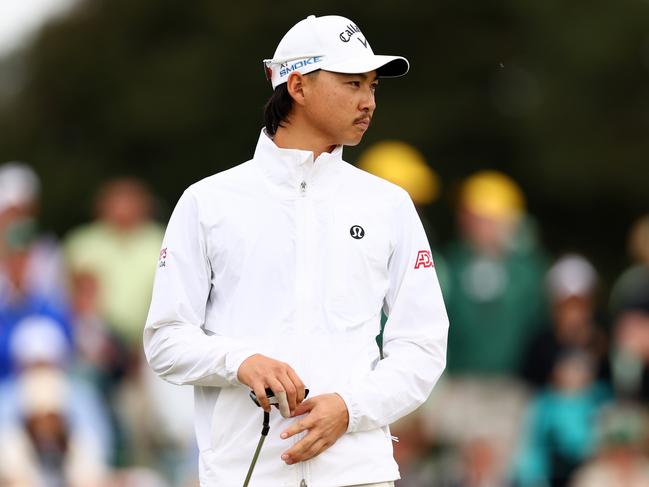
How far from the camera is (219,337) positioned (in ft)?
18.7

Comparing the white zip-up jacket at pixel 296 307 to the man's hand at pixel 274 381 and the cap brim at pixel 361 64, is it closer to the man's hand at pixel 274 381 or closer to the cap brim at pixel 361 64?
the man's hand at pixel 274 381

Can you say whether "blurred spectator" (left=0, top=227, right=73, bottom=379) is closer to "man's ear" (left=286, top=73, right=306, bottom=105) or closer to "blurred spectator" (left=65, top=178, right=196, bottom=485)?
"blurred spectator" (left=65, top=178, right=196, bottom=485)

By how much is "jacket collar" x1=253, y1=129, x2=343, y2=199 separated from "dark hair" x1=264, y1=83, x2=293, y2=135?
7.4 inches

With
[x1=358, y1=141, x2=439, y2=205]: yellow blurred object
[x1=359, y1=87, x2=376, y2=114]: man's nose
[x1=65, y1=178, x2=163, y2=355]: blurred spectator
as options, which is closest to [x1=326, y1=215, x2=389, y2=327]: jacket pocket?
[x1=359, y1=87, x2=376, y2=114]: man's nose

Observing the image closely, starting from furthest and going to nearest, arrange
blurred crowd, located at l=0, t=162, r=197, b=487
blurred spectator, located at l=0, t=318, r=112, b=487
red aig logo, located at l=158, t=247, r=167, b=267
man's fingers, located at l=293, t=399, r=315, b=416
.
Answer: blurred crowd, located at l=0, t=162, r=197, b=487 < blurred spectator, located at l=0, t=318, r=112, b=487 < red aig logo, located at l=158, t=247, r=167, b=267 < man's fingers, located at l=293, t=399, r=315, b=416

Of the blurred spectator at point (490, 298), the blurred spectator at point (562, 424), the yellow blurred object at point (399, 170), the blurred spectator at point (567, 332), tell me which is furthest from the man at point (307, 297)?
the blurred spectator at point (490, 298)

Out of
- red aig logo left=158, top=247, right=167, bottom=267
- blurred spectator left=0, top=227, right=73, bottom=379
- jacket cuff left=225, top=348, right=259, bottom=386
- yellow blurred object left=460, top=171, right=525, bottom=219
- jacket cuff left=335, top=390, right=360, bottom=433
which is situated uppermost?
red aig logo left=158, top=247, right=167, bottom=267

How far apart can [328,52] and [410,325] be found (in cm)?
96

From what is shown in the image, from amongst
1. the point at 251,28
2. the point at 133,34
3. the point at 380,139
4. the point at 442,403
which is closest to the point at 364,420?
the point at 442,403

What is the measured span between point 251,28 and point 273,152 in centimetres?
2160

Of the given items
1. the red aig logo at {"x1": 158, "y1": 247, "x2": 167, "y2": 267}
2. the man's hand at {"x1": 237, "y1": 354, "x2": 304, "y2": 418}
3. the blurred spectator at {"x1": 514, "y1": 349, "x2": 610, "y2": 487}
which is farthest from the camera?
the blurred spectator at {"x1": 514, "y1": 349, "x2": 610, "y2": 487}

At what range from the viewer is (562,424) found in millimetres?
11703

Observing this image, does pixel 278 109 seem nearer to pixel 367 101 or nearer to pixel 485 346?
pixel 367 101

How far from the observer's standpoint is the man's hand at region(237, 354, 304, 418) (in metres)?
5.45
